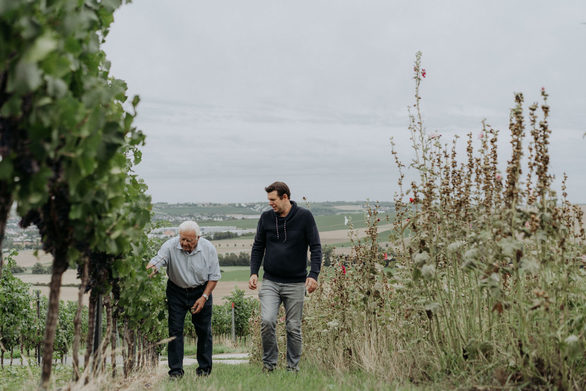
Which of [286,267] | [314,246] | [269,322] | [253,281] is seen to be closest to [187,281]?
[253,281]

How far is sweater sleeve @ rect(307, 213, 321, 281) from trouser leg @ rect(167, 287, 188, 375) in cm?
175

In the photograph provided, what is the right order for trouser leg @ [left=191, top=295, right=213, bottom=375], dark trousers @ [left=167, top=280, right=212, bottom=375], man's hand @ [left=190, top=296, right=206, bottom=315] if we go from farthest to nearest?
1. trouser leg @ [left=191, top=295, right=213, bottom=375]
2. man's hand @ [left=190, top=296, right=206, bottom=315]
3. dark trousers @ [left=167, top=280, right=212, bottom=375]

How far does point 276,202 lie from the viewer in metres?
6.39

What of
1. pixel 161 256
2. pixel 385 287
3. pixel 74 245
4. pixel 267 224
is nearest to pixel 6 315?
pixel 161 256

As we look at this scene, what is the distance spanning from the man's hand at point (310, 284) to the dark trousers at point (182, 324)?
4.76 feet

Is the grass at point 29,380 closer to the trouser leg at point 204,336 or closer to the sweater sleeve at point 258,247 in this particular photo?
the trouser leg at point 204,336

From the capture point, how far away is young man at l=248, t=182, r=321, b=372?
20.9 feet

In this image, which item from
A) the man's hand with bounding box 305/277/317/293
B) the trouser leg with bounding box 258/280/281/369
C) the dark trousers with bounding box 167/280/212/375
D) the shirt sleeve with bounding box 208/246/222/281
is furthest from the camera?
the shirt sleeve with bounding box 208/246/222/281

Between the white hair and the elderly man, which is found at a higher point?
the white hair

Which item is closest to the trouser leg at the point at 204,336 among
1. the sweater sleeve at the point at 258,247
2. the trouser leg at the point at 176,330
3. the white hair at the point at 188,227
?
the trouser leg at the point at 176,330

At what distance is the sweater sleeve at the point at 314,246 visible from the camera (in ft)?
21.4

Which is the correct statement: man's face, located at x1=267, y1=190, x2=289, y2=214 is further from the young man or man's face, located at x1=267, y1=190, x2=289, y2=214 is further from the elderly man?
the elderly man

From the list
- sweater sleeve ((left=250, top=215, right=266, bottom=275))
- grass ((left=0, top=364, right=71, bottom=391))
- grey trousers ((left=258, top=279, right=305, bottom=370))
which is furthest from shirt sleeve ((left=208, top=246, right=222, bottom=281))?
grass ((left=0, top=364, right=71, bottom=391))

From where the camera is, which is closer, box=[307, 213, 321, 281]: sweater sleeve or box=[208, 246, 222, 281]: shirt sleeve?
box=[307, 213, 321, 281]: sweater sleeve
